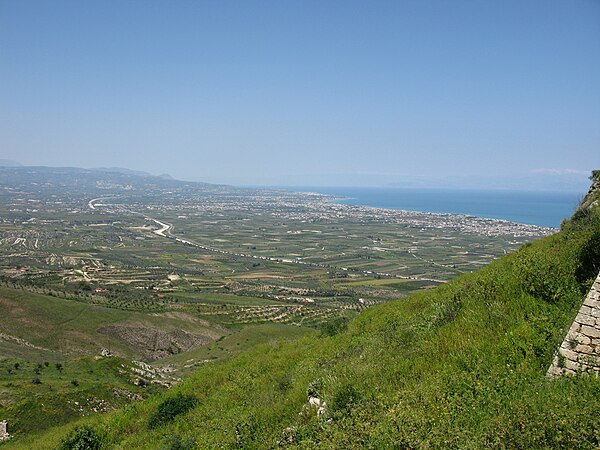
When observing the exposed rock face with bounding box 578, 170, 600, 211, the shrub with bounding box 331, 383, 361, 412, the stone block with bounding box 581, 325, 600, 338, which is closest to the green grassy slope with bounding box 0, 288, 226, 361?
the shrub with bounding box 331, 383, 361, 412

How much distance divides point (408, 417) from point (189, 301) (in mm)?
81786

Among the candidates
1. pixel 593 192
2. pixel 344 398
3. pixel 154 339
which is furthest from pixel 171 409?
pixel 154 339

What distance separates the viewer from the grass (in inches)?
178

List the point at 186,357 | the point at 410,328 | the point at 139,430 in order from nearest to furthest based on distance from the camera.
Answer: the point at 410,328 → the point at 139,430 → the point at 186,357

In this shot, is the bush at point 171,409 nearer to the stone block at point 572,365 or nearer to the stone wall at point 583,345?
the stone wall at point 583,345

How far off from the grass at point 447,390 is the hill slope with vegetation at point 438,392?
0.02m

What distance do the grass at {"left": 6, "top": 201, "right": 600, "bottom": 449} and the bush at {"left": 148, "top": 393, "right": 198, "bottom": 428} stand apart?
31 cm

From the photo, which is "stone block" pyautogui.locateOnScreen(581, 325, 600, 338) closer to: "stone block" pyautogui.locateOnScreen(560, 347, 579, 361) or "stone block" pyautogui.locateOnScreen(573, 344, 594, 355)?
"stone block" pyautogui.locateOnScreen(573, 344, 594, 355)

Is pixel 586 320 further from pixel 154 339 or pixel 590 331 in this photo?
pixel 154 339

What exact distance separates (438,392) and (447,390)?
0.53 ft

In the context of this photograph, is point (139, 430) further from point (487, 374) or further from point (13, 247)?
point (13, 247)

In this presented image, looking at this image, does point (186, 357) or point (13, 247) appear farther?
point (13, 247)

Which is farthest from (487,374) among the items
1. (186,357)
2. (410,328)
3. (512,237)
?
(512,237)

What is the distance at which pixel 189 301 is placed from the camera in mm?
81562
